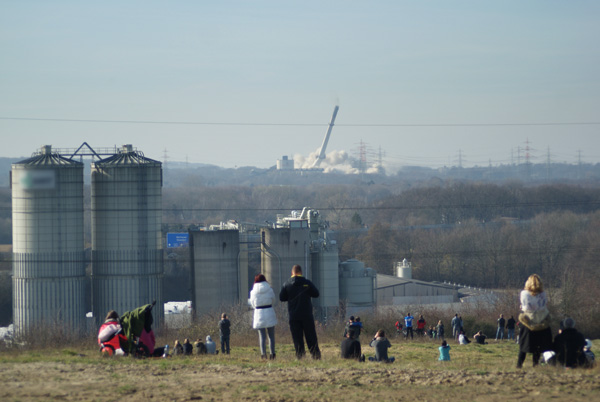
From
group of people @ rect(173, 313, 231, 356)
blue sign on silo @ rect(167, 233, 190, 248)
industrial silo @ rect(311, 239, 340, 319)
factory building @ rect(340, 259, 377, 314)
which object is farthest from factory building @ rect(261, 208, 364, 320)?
blue sign on silo @ rect(167, 233, 190, 248)

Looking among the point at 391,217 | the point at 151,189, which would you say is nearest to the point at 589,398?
the point at 151,189

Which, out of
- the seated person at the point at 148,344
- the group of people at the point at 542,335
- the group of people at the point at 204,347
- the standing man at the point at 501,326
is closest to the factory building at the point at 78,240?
the standing man at the point at 501,326

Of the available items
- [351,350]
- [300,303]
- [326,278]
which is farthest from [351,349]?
[326,278]

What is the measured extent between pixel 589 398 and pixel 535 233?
75043mm

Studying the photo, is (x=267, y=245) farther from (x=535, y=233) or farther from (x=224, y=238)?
(x=535, y=233)

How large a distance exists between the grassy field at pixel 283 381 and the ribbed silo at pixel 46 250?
2393 cm

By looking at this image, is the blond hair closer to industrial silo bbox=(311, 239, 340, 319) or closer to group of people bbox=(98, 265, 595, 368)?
group of people bbox=(98, 265, 595, 368)

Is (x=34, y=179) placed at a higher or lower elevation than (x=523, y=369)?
higher

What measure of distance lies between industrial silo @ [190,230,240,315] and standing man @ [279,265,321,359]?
26513 mm

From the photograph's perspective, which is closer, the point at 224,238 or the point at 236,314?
the point at 236,314

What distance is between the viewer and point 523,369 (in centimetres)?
1141

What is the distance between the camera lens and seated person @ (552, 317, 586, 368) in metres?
11.5

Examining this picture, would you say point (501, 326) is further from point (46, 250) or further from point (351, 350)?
point (46, 250)

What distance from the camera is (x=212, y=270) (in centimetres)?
3950
